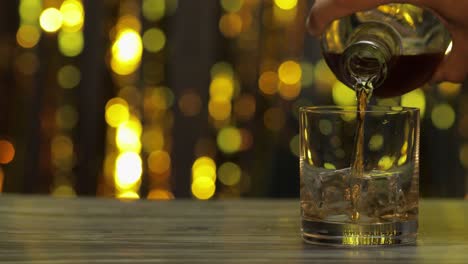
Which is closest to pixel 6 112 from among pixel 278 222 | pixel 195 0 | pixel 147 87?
pixel 147 87

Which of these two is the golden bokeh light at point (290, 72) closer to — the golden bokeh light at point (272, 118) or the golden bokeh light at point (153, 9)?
the golden bokeh light at point (272, 118)

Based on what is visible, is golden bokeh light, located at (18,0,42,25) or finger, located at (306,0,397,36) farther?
golden bokeh light, located at (18,0,42,25)

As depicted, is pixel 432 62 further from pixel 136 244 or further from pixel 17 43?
pixel 17 43

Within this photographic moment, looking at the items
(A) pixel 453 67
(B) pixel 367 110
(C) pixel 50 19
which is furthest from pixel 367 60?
(C) pixel 50 19

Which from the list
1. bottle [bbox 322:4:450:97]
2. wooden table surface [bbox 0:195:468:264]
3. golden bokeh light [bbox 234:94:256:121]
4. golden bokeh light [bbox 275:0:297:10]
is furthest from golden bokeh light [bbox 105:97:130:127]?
bottle [bbox 322:4:450:97]

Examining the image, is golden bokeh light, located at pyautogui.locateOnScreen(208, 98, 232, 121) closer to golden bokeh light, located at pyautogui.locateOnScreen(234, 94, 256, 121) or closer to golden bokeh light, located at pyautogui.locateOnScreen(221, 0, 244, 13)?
golden bokeh light, located at pyautogui.locateOnScreen(234, 94, 256, 121)

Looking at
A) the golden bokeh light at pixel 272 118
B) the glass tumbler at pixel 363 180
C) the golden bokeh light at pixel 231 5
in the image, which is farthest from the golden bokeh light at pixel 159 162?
the glass tumbler at pixel 363 180
